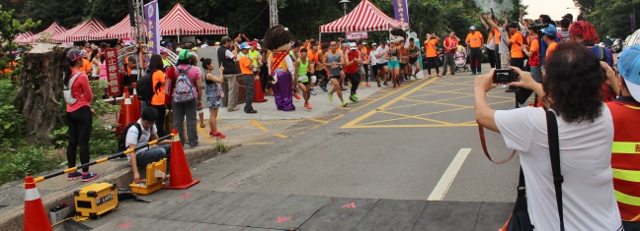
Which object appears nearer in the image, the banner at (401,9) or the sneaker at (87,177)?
the sneaker at (87,177)

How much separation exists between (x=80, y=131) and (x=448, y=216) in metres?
4.73

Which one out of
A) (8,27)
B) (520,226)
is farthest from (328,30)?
(520,226)

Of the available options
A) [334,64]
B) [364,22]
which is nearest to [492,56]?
[334,64]

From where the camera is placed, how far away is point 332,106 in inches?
567

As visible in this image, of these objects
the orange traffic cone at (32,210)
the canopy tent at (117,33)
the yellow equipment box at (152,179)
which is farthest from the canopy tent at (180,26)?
the orange traffic cone at (32,210)

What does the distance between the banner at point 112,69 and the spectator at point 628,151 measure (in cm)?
1187

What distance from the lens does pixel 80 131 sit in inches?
285

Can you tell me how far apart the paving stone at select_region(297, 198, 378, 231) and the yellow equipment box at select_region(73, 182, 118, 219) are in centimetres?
241

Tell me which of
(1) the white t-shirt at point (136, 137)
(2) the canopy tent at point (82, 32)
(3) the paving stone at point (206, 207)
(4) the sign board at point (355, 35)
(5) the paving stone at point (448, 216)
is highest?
(2) the canopy tent at point (82, 32)

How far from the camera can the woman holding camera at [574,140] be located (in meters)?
2.46

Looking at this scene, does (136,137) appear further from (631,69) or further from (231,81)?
(231,81)

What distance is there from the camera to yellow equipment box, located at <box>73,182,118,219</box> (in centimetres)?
621

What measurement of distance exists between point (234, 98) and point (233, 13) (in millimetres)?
18242

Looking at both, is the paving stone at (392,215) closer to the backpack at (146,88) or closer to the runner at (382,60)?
the backpack at (146,88)
